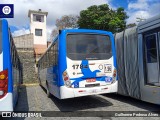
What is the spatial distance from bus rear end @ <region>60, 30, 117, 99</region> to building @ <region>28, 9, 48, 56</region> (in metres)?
40.9

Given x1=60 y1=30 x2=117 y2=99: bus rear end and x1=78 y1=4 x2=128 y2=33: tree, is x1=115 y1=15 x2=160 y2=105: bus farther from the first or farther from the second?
x1=78 y1=4 x2=128 y2=33: tree

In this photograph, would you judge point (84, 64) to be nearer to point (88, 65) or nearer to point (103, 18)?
point (88, 65)

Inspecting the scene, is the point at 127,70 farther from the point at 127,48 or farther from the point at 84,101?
the point at 84,101

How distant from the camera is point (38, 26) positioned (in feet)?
169

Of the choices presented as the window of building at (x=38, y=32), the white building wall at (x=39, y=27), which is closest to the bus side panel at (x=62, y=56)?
the white building wall at (x=39, y=27)

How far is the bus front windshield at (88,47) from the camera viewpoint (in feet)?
27.9

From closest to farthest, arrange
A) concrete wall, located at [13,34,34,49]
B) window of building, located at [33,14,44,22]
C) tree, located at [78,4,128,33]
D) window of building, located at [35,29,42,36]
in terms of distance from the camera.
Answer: tree, located at [78,4,128,33], concrete wall, located at [13,34,34,49], window of building, located at [35,29,42,36], window of building, located at [33,14,44,22]

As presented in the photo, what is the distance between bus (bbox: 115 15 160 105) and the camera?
775 centimetres

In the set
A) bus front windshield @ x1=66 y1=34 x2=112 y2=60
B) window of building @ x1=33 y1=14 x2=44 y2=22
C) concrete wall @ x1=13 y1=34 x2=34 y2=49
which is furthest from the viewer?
window of building @ x1=33 y1=14 x2=44 y2=22

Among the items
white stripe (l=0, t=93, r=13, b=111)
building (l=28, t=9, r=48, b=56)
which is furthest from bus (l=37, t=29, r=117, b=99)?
building (l=28, t=9, r=48, b=56)

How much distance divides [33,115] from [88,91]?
2.02 metres

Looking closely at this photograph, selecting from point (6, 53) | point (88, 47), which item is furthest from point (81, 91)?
point (6, 53)

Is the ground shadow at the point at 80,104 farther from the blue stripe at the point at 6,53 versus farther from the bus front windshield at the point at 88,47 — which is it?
the blue stripe at the point at 6,53

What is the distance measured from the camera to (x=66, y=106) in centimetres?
962
